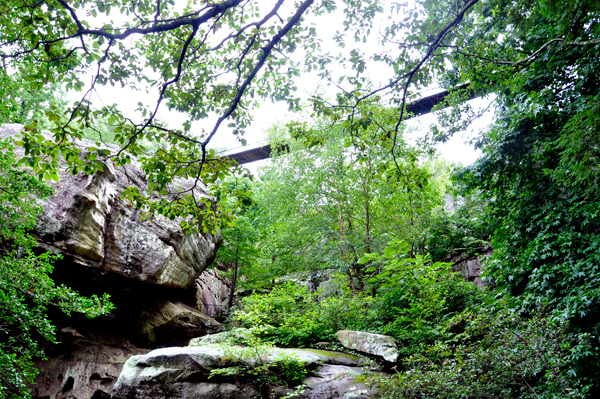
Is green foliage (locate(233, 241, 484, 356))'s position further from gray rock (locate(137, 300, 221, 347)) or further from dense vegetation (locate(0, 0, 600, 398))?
gray rock (locate(137, 300, 221, 347))

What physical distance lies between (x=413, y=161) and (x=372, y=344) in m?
4.30

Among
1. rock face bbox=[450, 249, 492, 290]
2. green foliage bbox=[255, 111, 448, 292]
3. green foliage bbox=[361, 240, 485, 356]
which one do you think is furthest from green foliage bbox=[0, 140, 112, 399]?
rock face bbox=[450, 249, 492, 290]

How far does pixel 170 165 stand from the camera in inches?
141

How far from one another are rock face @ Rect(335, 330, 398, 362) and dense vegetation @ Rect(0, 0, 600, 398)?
17.2 inches

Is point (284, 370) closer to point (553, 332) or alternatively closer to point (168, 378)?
point (168, 378)

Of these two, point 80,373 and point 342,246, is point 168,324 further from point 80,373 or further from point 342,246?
point 342,246

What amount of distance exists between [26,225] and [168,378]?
325 cm

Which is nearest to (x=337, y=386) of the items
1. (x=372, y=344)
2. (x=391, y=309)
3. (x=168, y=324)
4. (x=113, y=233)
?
(x=372, y=344)

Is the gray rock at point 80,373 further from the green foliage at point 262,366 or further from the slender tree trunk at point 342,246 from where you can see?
the slender tree trunk at point 342,246

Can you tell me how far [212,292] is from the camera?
12273 mm

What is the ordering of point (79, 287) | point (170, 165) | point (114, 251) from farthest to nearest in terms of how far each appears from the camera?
point (79, 287) < point (114, 251) < point (170, 165)

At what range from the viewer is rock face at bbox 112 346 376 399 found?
5941mm

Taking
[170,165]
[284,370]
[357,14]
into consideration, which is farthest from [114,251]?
[357,14]

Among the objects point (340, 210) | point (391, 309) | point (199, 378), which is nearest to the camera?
point (199, 378)
